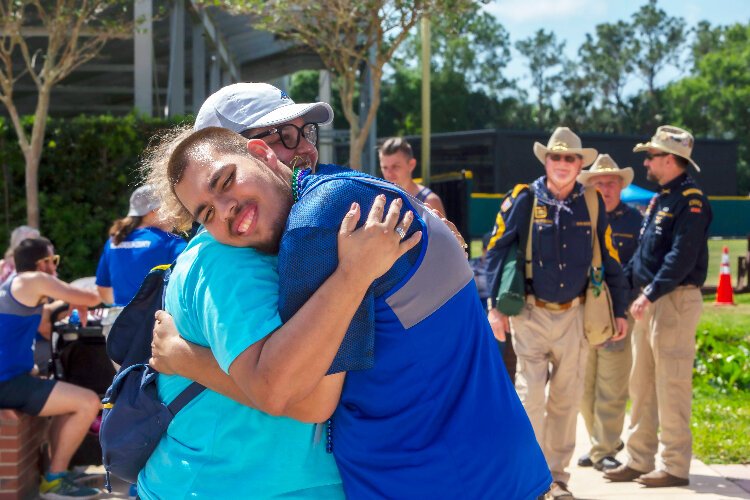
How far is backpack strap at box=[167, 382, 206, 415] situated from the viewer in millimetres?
2258

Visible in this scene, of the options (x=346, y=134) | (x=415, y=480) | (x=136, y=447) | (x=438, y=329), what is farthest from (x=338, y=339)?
(x=346, y=134)

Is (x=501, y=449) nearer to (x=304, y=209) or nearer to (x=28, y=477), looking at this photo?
(x=304, y=209)

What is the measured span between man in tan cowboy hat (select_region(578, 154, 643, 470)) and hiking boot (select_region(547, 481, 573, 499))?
3.18ft

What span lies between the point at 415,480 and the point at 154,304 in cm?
90

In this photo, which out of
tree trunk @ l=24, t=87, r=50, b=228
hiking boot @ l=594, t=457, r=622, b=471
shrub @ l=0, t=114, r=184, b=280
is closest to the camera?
hiking boot @ l=594, t=457, r=622, b=471

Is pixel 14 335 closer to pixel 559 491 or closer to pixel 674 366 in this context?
pixel 559 491

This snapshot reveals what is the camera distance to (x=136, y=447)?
2.29 m

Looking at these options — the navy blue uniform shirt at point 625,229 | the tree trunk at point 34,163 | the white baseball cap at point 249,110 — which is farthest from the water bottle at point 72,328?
the tree trunk at point 34,163

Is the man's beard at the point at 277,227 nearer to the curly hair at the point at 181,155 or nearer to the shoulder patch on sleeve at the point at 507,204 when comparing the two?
the curly hair at the point at 181,155

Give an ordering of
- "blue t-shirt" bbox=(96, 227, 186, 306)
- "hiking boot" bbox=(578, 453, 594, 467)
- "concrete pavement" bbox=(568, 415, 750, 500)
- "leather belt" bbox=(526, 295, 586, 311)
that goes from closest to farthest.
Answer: "leather belt" bbox=(526, 295, 586, 311)
"concrete pavement" bbox=(568, 415, 750, 500)
"blue t-shirt" bbox=(96, 227, 186, 306)
"hiking boot" bbox=(578, 453, 594, 467)

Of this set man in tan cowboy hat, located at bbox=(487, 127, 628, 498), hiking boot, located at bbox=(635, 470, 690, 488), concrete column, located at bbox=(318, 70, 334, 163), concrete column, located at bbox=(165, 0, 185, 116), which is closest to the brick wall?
man in tan cowboy hat, located at bbox=(487, 127, 628, 498)

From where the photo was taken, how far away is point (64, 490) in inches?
248

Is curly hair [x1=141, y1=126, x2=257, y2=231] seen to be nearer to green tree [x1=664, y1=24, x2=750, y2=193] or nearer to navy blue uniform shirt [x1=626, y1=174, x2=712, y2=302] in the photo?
navy blue uniform shirt [x1=626, y1=174, x2=712, y2=302]

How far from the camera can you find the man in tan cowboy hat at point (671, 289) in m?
6.15
